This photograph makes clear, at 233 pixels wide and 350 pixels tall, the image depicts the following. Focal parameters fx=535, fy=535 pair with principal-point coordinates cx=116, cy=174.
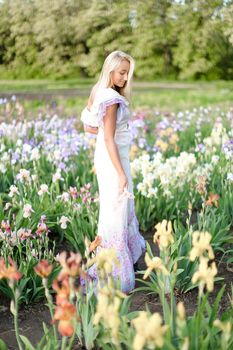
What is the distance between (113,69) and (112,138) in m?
0.39

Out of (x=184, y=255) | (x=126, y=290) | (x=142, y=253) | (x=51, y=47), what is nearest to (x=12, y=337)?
(x=126, y=290)

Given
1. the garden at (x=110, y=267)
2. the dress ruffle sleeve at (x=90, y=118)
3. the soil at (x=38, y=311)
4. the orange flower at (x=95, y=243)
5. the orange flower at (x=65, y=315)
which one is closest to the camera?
the orange flower at (x=65, y=315)

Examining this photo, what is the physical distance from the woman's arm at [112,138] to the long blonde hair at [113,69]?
182mm

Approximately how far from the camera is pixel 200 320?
2043 millimetres

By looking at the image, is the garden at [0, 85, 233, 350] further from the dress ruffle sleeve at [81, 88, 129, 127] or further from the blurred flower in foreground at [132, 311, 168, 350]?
the dress ruffle sleeve at [81, 88, 129, 127]

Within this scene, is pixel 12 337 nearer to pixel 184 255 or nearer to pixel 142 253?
pixel 184 255

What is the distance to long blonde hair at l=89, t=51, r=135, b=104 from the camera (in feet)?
9.56

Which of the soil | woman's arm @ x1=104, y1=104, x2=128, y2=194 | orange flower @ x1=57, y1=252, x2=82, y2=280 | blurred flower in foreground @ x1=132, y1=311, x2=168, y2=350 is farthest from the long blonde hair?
blurred flower in foreground @ x1=132, y1=311, x2=168, y2=350

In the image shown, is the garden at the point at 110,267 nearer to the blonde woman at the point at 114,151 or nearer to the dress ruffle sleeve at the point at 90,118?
the blonde woman at the point at 114,151

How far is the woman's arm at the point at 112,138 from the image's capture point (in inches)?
113

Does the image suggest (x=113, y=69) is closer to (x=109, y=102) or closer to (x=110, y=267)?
(x=109, y=102)

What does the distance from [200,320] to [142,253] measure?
1736 millimetres

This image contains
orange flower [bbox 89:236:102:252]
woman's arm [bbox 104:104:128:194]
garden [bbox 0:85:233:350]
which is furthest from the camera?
woman's arm [bbox 104:104:128:194]

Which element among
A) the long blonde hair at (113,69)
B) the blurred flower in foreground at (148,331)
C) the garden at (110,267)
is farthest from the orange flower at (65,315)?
the long blonde hair at (113,69)
